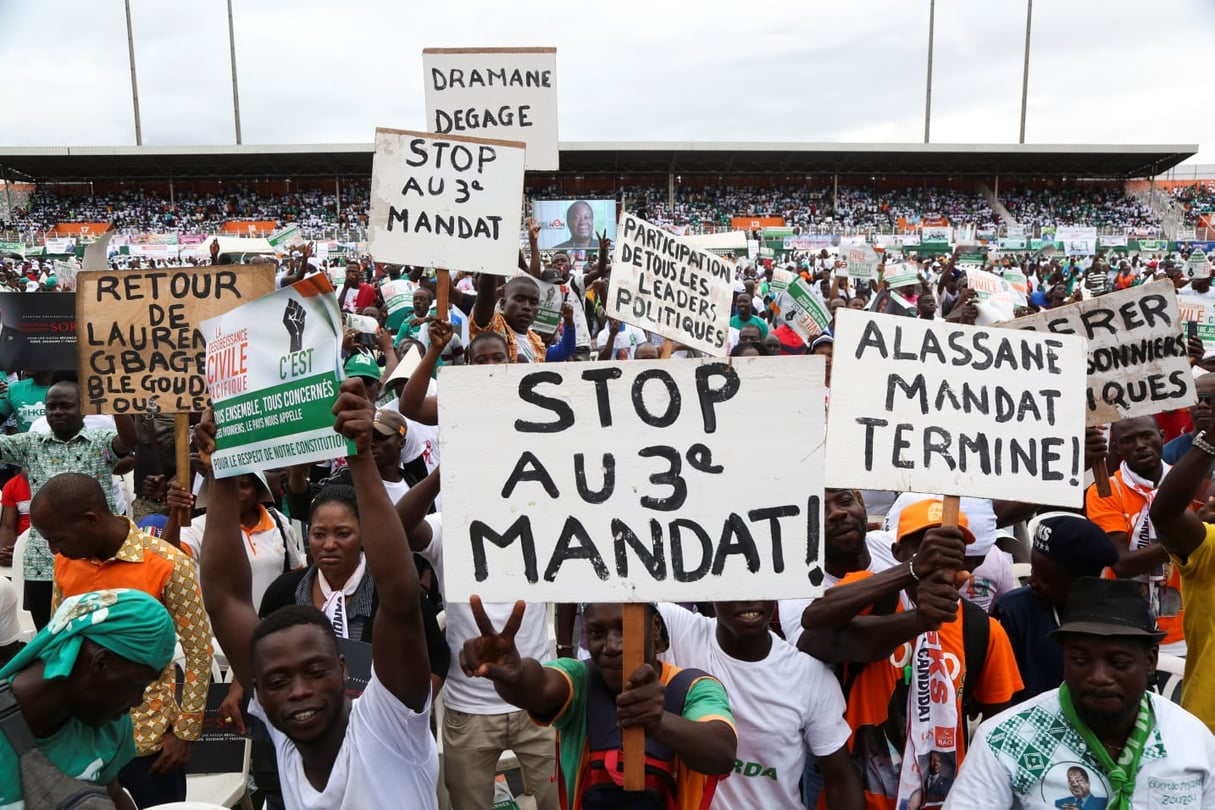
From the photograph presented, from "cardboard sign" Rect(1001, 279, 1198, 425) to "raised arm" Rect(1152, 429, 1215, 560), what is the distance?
725 mm

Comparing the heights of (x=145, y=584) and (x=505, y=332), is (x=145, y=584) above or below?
below

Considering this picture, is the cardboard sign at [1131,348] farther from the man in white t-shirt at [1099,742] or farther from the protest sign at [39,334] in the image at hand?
the protest sign at [39,334]

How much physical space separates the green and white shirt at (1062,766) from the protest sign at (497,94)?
4.31 metres

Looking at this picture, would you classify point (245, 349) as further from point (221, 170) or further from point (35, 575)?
point (221, 170)

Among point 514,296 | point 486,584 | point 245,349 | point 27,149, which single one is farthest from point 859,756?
point 27,149

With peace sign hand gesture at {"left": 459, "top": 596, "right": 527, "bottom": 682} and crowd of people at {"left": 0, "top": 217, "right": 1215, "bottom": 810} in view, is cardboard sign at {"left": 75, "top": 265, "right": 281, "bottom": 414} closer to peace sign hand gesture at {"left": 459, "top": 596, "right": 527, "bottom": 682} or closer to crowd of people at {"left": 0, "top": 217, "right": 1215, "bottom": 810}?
crowd of people at {"left": 0, "top": 217, "right": 1215, "bottom": 810}

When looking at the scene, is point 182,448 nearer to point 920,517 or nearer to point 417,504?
point 417,504

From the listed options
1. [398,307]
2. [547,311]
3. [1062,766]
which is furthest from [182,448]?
[398,307]

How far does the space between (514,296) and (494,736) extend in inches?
139

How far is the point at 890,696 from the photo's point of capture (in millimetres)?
2867

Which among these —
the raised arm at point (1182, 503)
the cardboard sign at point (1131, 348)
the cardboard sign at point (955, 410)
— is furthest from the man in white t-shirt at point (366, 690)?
the cardboard sign at point (1131, 348)

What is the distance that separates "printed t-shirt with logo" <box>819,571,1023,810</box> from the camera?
282 cm

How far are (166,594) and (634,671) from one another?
2.09 m

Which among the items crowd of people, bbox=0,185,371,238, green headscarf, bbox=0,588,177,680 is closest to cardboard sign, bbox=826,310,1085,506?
green headscarf, bbox=0,588,177,680
